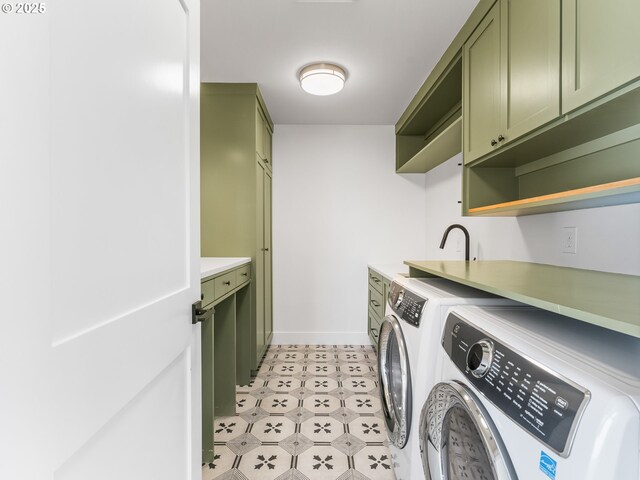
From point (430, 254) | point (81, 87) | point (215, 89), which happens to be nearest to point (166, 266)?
point (81, 87)

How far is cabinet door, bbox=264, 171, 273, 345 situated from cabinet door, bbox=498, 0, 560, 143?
2084mm

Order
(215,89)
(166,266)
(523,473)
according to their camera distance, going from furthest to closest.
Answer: (215,89) → (166,266) → (523,473)

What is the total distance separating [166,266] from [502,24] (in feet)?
5.44

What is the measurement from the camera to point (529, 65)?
1259 millimetres

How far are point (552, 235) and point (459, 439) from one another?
1.14 meters

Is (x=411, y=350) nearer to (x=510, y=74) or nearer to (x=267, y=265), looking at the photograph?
(x=510, y=74)

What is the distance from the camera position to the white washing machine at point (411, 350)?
40.8 inches

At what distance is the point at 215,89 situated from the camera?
2.52 meters

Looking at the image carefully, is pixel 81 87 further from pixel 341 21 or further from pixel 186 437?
pixel 341 21

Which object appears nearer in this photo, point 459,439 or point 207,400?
point 459,439

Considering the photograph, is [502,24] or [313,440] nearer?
[502,24]

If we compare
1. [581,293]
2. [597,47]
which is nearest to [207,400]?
[581,293]

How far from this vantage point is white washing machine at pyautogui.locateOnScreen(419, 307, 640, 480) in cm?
46

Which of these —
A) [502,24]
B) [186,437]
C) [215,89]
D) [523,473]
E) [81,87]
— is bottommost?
[186,437]
